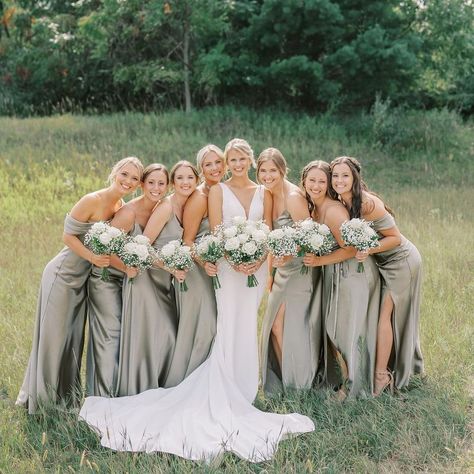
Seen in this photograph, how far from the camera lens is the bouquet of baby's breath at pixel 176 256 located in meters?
5.26

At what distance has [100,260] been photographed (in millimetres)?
5305

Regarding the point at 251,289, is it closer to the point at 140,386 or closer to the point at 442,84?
the point at 140,386

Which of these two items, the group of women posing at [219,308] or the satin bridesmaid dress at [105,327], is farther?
the satin bridesmaid dress at [105,327]

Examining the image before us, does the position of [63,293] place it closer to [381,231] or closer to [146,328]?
[146,328]

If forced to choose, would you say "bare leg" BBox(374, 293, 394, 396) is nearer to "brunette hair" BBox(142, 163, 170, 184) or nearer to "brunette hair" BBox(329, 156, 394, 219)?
"brunette hair" BBox(329, 156, 394, 219)

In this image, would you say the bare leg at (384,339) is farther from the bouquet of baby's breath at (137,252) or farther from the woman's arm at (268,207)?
the bouquet of baby's breath at (137,252)

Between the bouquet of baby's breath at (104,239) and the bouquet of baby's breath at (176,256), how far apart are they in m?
0.35

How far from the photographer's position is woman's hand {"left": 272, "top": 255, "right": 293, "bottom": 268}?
5.57m

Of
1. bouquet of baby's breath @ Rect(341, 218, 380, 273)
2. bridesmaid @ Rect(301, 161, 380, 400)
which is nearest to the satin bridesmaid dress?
bridesmaid @ Rect(301, 161, 380, 400)

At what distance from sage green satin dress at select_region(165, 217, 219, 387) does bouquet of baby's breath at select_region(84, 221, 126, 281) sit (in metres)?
0.77

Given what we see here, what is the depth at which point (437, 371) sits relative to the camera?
19.4ft

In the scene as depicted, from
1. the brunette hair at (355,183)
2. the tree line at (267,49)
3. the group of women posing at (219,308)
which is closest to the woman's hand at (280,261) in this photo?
the group of women posing at (219,308)

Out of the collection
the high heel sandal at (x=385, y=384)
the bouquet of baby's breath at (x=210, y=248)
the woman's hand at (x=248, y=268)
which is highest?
the bouquet of baby's breath at (x=210, y=248)

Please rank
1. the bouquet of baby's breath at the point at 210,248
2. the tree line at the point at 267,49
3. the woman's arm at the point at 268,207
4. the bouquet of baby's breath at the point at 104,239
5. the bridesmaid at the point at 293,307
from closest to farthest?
the bouquet of baby's breath at the point at 104,239 < the bouquet of baby's breath at the point at 210,248 < the bridesmaid at the point at 293,307 < the woman's arm at the point at 268,207 < the tree line at the point at 267,49
